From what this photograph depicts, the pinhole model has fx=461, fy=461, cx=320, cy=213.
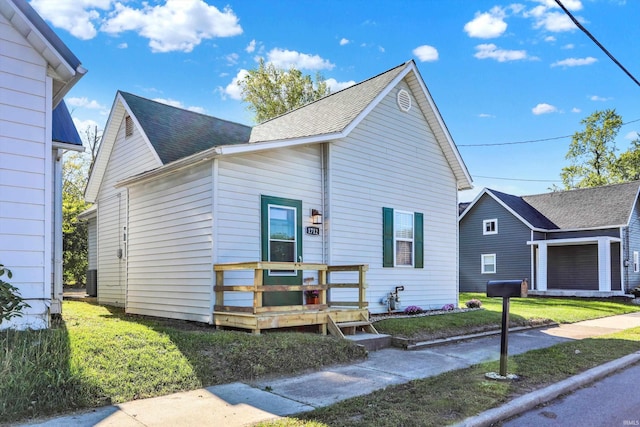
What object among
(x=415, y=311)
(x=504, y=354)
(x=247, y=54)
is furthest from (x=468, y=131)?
(x=504, y=354)

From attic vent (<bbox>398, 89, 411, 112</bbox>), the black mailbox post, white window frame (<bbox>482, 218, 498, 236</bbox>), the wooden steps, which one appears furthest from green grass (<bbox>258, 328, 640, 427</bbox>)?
white window frame (<bbox>482, 218, 498, 236</bbox>)

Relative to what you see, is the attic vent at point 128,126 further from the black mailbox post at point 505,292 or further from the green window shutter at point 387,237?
the black mailbox post at point 505,292

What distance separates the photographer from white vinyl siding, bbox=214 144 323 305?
27.1 feet

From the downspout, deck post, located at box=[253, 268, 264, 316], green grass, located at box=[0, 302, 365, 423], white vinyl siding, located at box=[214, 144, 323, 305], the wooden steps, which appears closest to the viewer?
green grass, located at box=[0, 302, 365, 423]

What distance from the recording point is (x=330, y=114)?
11.4m

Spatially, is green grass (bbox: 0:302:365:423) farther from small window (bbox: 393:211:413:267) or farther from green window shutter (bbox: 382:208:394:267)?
small window (bbox: 393:211:413:267)

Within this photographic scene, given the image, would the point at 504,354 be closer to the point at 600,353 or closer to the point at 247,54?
the point at 600,353

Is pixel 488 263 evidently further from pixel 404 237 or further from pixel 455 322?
pixel 455 322

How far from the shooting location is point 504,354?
233 inches

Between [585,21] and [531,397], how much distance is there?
7096mm

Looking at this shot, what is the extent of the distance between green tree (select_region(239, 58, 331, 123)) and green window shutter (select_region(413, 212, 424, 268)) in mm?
22412

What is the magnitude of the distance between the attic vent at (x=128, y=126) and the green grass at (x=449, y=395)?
9459 millimetres

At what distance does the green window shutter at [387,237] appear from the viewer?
11.1 metres

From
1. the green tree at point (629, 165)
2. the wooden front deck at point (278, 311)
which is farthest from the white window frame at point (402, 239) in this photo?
the green tree at point (629, 165)
